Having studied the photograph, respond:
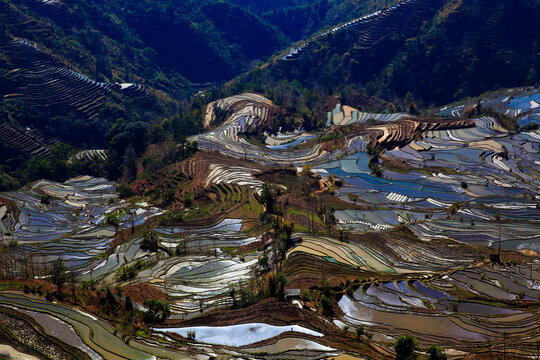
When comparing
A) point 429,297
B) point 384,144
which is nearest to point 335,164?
point 384,144

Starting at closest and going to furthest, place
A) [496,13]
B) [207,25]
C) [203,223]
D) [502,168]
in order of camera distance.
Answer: [203,223]
[502,168]
[496,13]
[207,25]

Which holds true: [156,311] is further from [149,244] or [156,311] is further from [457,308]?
[457,308]

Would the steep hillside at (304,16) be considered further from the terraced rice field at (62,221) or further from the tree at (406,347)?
the tree at (406,347)

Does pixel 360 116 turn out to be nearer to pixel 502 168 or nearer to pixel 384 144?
pixel 384 144

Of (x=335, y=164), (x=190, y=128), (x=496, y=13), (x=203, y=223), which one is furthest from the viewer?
(x=496, y=13)

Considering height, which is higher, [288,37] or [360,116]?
[288,37]
